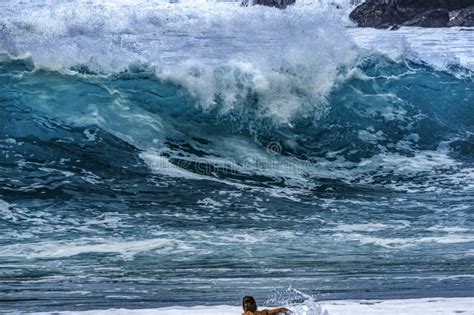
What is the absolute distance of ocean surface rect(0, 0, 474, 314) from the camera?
12.4 meters

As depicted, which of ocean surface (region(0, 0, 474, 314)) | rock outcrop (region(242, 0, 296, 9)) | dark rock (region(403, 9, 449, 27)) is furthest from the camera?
dark rock (region(403, 9, 449, 27))

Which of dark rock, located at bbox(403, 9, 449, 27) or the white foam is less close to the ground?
dark rock, located at bbox(403, 9, 449, 27)

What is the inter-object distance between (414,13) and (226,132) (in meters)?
3.43

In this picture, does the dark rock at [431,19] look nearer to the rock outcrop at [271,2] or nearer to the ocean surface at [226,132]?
the ocean surface at [226,132]

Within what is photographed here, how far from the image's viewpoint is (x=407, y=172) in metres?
15.2

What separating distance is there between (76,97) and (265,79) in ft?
9.78

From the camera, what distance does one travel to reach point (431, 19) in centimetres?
1655

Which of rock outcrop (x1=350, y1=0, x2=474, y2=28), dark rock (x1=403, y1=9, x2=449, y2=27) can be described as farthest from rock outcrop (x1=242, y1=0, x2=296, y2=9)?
dark rock (x1=403, y1=9, x2=449, y2=27)

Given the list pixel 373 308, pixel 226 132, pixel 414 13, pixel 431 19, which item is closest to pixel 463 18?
pixel 431 19

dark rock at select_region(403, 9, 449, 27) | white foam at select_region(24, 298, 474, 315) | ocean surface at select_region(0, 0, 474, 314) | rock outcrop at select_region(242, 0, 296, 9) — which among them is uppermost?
rock outcrop at select_region(242, 0, 296, 9)

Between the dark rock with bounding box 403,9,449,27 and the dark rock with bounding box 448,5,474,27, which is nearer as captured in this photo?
the dark rock with bounding box 403,9,449,27

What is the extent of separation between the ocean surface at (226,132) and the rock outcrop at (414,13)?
0.78 ft

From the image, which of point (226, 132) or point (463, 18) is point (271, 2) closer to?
point (226, 132)

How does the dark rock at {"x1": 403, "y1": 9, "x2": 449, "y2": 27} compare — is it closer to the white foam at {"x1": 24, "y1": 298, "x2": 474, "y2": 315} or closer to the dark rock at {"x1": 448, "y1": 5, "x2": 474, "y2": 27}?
the dark rock at {"x1": 448, "y1": 5, "x2": 474, "y2": 27}
